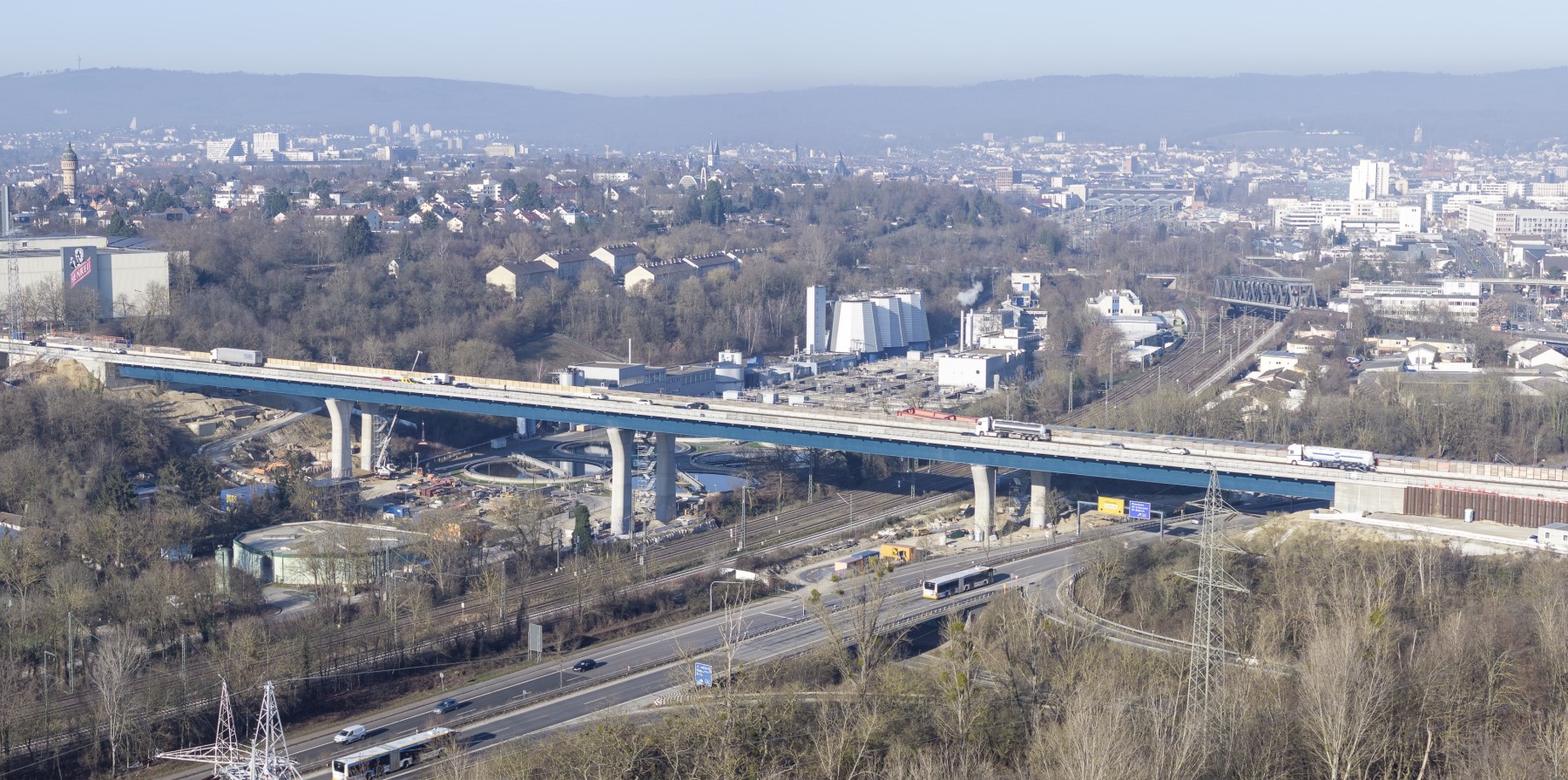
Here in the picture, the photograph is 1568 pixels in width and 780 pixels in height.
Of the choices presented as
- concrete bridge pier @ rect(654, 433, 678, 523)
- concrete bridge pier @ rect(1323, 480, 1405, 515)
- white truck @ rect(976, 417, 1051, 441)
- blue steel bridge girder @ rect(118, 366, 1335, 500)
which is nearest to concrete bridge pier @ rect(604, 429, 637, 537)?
blue steel bridge girder @ rect(118, 366, 1335, 500)

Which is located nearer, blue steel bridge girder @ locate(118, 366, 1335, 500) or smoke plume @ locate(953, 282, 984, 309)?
blue steel bridge girder @ locate(118, 366, 1335, 500)

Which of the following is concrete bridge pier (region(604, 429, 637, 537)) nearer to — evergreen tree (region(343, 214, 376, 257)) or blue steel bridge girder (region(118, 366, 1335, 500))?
blue steel bridge girder (region(118, 366, 1335, 500))

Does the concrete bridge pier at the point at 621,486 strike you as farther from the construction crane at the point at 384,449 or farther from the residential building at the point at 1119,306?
the residential building at the point at 1119,306

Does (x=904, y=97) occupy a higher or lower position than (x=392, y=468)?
higher

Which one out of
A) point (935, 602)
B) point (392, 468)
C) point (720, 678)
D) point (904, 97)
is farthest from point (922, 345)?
point (904, 97)

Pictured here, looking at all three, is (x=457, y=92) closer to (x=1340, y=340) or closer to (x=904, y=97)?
(x=904, y=97)

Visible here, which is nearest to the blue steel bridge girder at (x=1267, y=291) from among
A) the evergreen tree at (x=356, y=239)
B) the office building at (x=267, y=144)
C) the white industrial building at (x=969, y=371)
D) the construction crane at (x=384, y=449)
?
the white industrial building at (x=969, y=371)
